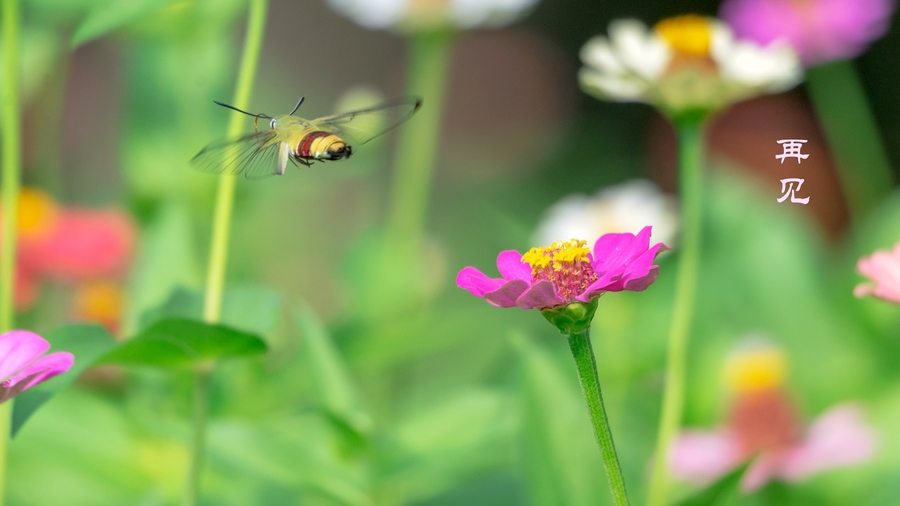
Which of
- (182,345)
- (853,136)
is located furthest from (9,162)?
(853,136)

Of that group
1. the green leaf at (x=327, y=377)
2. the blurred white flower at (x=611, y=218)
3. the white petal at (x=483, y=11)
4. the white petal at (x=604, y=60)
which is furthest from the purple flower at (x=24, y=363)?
the white petal at (x=483, y=11)

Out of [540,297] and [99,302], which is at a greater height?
[99,302]

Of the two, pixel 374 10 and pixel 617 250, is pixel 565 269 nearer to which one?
pixel 617 250

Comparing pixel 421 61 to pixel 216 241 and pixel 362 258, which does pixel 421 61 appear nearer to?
pixel 362 258

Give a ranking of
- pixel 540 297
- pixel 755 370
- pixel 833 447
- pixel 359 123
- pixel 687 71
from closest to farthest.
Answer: pixel 540 297 < pixel 359 123 < pixel 687 71 < pixel 833 447 < pixel 755 370

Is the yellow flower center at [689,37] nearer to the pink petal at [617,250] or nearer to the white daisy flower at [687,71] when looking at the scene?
the white daisy flower at [687,71]

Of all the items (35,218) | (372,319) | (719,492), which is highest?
(35,218)
